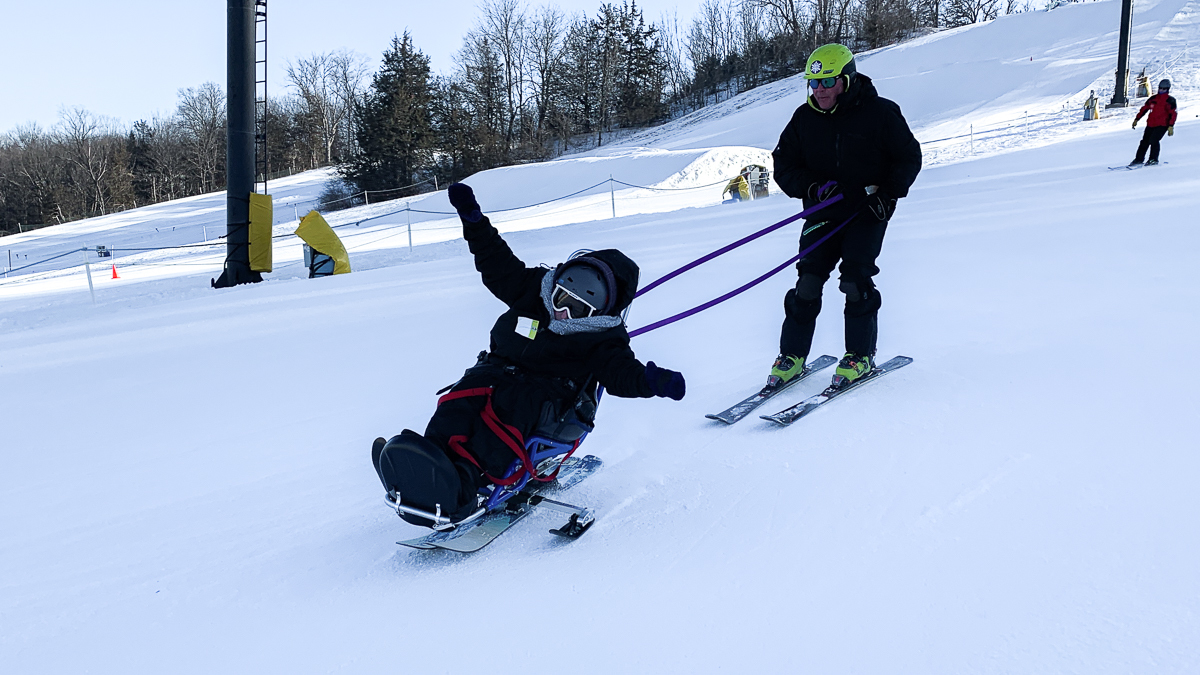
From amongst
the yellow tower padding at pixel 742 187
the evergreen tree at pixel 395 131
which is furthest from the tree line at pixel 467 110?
the yellow tower padding at pixel 742 187

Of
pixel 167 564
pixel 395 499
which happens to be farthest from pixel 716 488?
pixel 167 564

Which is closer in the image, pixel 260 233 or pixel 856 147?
pixel 856 147

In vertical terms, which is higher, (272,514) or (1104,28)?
(1104,28)

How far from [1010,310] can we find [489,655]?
14.3 feet

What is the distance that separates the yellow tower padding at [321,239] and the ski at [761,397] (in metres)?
7.43

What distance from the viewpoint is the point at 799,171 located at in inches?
159

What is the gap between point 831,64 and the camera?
3654 mm

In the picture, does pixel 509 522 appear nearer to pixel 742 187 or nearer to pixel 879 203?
pixel 879 203

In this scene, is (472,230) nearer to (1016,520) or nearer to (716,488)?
(716,488)

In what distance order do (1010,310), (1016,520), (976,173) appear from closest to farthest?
(1016,520)
(1010,310)
(976,173)

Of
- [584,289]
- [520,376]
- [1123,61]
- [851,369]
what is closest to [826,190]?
[851,369]

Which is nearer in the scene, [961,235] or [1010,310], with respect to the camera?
[1010,310]

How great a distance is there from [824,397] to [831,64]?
1.59 meters

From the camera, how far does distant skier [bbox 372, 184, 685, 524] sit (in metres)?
2.48
